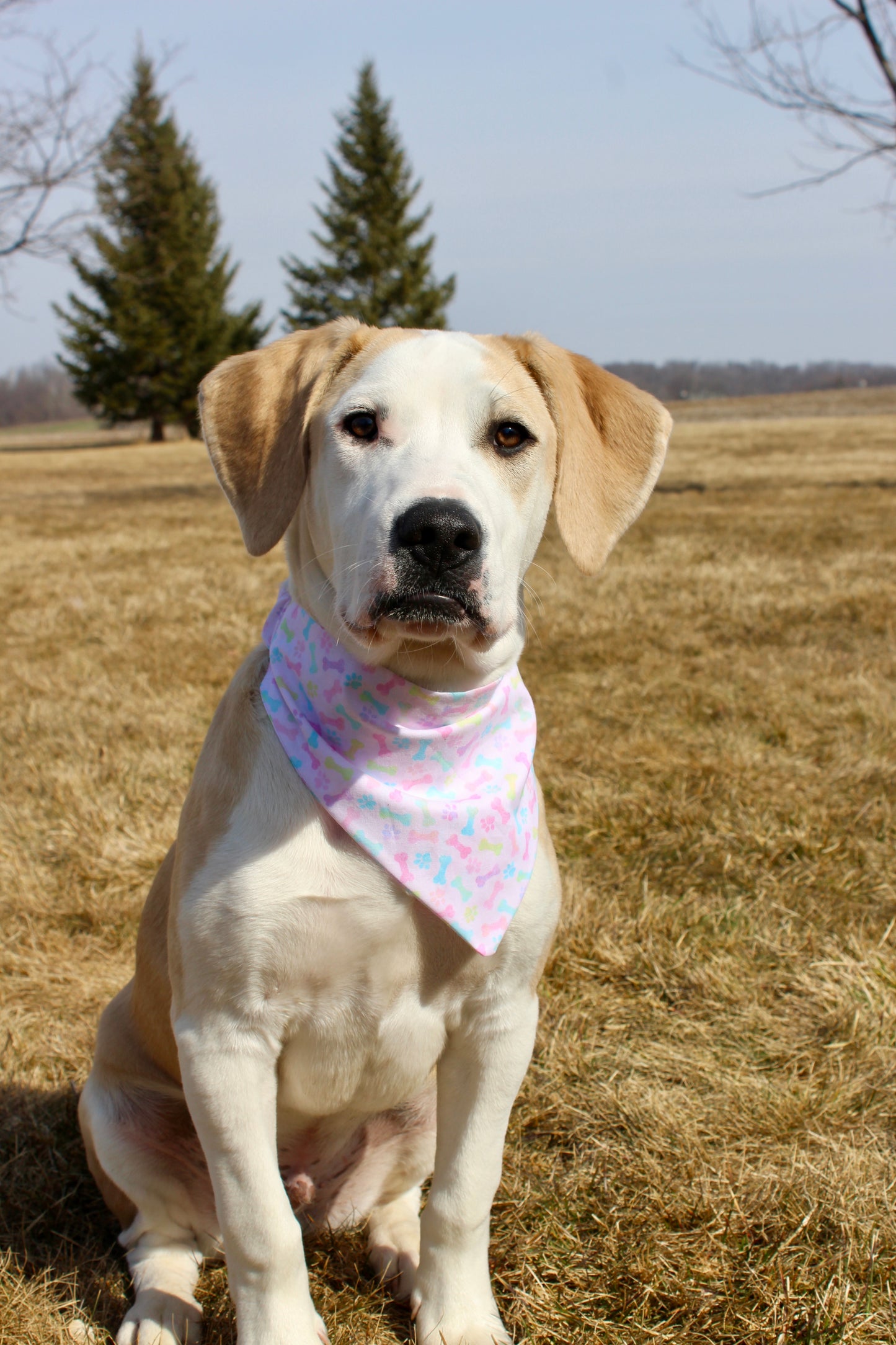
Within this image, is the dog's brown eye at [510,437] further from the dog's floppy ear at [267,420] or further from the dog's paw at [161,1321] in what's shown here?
the dog's paw at [161,1321]

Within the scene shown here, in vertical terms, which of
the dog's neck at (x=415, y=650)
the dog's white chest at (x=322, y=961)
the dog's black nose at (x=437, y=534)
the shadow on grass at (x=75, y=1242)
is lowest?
the shadow on grass at (x=75, y=1242)

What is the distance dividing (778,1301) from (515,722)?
47.1 inches

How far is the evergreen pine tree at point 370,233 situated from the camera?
37.9 m

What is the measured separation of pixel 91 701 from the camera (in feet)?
17.5

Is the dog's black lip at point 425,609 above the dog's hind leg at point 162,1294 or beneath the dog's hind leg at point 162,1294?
above

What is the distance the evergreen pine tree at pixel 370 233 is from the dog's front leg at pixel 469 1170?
37884 millimetres

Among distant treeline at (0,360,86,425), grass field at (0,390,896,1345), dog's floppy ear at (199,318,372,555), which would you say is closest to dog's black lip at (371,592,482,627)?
dog's floppy ear at (199,318,372,555)

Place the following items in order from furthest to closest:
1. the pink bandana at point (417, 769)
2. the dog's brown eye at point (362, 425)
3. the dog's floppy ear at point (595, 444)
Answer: the dog's floppy ear at point (595, 444)
the dog's brown eye at point (362, 425)
the pink bandana at point (417, 769)

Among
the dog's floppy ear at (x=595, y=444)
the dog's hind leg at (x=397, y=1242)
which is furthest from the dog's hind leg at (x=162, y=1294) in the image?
the dog's floppy ear at (x=595, y=444)

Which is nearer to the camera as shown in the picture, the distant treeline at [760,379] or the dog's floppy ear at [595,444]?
the dog's floppy ear at [595,444]

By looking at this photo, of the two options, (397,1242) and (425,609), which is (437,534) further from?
(397,1242)

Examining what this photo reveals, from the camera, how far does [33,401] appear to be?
260 ft

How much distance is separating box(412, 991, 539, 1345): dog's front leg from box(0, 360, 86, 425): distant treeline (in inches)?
3201

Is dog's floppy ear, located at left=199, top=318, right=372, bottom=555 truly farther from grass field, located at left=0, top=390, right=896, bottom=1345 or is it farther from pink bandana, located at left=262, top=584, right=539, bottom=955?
grass field, located at left=0, top=390, right=896, bottom=1345
